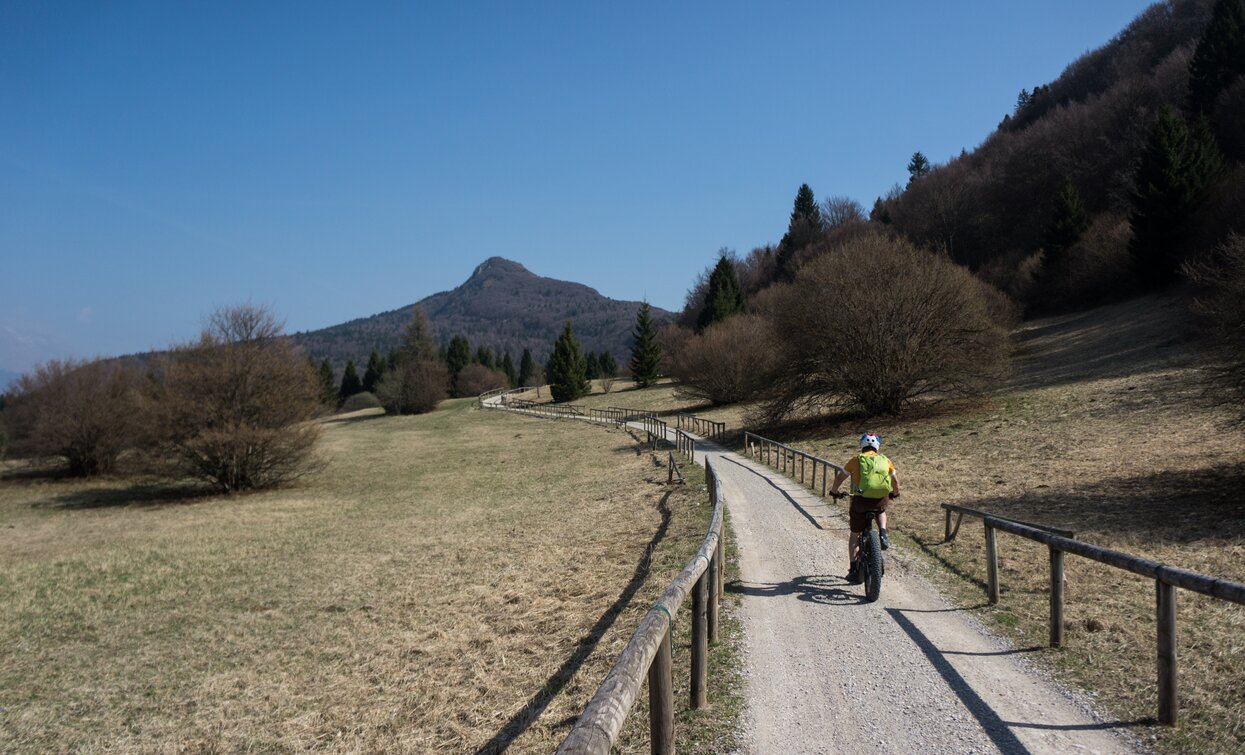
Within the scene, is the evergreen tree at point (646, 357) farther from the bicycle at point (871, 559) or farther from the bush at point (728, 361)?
the bicycle at point (871, 559)

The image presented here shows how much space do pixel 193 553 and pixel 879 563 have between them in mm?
16883

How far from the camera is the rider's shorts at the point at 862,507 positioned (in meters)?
8.42

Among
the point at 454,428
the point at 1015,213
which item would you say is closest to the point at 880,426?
the point at 454,428

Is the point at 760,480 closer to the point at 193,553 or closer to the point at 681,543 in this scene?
the point at 681,543

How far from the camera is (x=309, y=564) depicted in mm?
15438

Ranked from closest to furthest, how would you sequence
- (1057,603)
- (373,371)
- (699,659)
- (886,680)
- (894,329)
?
1. (699,659)
2. (886,680)
3. (1057,603)
4. (894,329)
5. (373,371)

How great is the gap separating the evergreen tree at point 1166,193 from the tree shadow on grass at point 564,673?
A: 46236 mm

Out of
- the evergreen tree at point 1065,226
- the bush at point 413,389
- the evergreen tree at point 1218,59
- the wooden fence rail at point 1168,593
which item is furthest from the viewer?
the bush at point 413,389

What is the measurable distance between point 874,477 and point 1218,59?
72.7 m

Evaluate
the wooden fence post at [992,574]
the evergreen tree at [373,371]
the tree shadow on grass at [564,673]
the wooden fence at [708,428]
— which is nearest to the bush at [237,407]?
the wooden fence at [708,428]

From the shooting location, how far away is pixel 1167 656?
4.88m

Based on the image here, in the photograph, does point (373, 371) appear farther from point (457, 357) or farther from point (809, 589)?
point (809, 589)

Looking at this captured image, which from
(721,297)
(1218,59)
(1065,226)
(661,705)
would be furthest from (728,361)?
(1218,59)

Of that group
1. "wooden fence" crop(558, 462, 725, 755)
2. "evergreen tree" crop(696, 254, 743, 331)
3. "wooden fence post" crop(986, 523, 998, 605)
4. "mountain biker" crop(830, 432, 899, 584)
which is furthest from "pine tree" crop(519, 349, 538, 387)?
"wooden fence" crop(558, 462, 725, 755)
